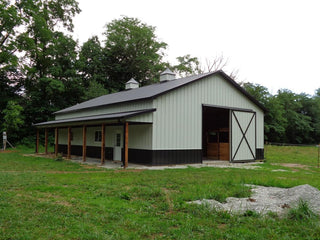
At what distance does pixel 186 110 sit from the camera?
48.5 ft

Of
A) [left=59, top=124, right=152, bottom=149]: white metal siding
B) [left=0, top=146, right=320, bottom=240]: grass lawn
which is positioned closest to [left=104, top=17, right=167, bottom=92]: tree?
[left=59, top=124, right=152, bottom=149]: white metal siding

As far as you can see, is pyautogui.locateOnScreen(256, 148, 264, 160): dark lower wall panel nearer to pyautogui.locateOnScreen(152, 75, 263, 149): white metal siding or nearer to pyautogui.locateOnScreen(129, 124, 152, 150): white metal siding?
pyautogui.locateOnScreen(152, 75, 263, 149): white metal siding

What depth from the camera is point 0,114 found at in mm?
28750

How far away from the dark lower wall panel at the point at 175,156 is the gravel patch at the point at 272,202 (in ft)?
23.9

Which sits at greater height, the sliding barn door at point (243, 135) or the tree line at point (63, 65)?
the tree line at point (63, 65)

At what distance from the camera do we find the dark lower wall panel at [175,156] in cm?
1350

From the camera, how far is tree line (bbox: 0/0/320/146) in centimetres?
2697

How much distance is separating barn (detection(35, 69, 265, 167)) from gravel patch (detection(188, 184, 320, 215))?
7.29 meters

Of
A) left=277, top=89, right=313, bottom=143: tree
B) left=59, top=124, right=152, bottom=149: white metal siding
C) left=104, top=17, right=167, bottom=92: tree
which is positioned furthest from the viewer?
left=277, top=89, right=313, bottom=143: tree

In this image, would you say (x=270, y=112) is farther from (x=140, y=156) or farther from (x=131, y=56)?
(x=140, y=156)

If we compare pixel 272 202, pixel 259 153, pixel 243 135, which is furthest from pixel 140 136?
pixel 272 202

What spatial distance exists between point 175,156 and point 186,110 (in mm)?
2504

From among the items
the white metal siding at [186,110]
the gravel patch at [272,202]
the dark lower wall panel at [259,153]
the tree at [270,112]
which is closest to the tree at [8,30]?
the white metal siding at [186,110]

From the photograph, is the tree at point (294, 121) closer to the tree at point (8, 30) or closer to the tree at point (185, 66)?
the tree at point (185, 66)
